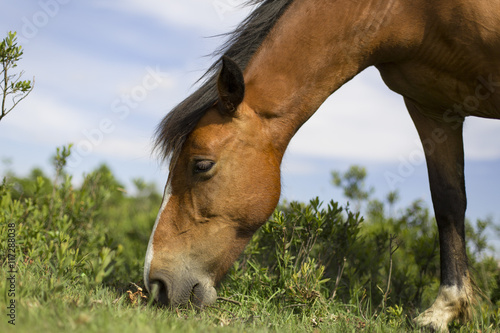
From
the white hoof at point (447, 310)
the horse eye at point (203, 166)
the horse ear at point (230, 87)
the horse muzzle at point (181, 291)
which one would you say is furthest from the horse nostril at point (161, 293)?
the white hoof at point (447, 310)

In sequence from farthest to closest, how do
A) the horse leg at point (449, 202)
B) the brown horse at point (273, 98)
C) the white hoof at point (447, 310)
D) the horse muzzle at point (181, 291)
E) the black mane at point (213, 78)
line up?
the horse leg at point (449, 202)
the white hoof at point (447, 310)
the black mane at point (213, 78)
the brown horse at point (273, 98)
the horse muzzle at point (181, 291)

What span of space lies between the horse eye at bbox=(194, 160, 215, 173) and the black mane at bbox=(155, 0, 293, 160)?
21 cm

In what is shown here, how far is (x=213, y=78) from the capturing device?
3146mm

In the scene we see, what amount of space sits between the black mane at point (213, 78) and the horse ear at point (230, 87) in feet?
0.41

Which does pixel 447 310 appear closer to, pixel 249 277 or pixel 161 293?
pixel 249 277

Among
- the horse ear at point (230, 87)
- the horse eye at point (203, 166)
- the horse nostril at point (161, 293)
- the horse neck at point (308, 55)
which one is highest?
the horse neck at point (308, 55)

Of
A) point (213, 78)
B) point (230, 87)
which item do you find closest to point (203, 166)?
point (230, 87)

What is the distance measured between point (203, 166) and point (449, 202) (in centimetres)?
243

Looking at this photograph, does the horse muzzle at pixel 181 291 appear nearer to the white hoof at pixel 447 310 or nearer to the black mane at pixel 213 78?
the black mane at pixel 213 78

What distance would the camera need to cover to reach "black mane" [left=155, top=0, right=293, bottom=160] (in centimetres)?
300

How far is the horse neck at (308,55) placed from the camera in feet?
10.1

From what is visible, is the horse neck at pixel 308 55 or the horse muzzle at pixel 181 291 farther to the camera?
the horse neck at pixel 308 55

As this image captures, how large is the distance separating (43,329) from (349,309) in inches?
96.3

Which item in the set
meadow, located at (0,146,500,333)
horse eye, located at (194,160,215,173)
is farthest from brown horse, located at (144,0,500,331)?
meadow, located at (0,146,500,333)
